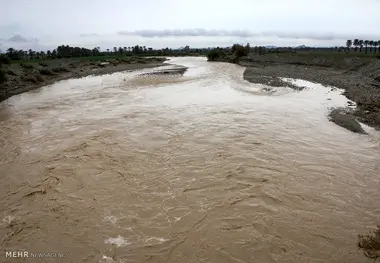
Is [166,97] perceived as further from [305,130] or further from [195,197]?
[195,197]

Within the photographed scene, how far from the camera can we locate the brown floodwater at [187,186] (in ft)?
25.2

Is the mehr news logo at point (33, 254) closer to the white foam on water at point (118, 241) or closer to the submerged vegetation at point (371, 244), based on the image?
the white foam on water at point (118, 241)

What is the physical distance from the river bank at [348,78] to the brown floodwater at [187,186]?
273 cm

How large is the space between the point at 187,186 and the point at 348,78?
29.4 meters

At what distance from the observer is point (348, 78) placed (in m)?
32.8

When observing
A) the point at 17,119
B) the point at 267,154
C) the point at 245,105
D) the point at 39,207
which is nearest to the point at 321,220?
the point at 267,154

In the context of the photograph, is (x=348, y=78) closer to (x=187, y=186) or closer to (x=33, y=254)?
(x=187, y=186)

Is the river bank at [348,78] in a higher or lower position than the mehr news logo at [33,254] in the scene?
higher

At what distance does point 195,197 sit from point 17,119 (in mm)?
14978

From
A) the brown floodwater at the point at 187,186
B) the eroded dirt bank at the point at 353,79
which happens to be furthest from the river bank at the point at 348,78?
the brown floodwater at the point at 187,186

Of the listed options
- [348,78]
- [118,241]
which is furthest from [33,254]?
[348,78]

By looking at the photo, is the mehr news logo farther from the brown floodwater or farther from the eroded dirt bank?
the eroded dirt bank

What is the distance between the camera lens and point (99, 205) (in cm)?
937

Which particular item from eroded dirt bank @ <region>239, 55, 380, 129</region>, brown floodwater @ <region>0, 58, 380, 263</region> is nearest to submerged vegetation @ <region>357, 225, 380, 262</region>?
brown floodwater @ <region>0, 58, 380, 263</region>
